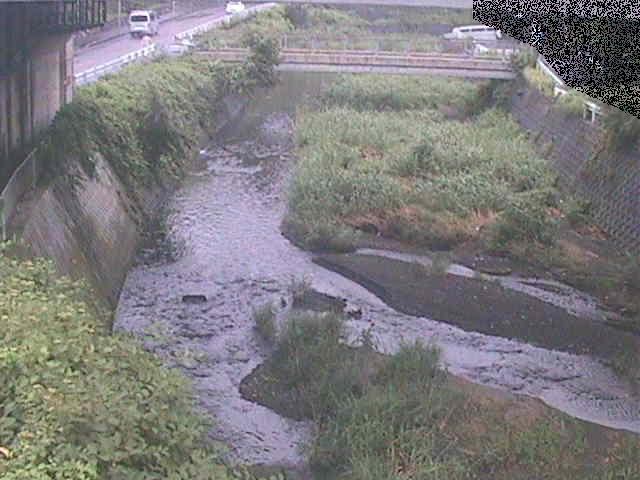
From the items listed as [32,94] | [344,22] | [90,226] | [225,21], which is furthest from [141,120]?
[344,22]

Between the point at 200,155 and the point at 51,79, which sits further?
the point at 200,155

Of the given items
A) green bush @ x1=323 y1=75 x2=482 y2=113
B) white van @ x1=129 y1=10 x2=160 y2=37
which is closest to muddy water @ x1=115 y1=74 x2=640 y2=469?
green bush @ x1=323 y1=75 x2=482 y2=113

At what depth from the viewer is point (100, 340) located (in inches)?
411

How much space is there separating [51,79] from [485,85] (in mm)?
24554

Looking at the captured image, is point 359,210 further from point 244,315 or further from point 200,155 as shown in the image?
point 200,155

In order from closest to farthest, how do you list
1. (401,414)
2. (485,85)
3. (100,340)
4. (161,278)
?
(100,340)
(401,414)
(161,278)
(485,85)

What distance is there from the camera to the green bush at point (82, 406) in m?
7.59

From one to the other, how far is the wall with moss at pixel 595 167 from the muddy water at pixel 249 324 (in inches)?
187

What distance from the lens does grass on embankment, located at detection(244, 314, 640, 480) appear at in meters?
12.4

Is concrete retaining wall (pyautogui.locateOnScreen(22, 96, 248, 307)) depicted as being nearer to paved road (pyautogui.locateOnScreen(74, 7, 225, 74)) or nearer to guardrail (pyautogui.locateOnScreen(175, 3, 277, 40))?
paved road (pyautogui.locateOnScreen(74, 7, 225, 74))

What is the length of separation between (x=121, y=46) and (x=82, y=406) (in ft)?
128

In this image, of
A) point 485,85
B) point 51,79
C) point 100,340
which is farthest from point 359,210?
point 485,85

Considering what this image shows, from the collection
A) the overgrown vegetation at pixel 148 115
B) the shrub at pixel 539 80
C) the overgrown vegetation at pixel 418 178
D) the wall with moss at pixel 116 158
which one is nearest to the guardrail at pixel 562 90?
the shrub at pixel 539 80

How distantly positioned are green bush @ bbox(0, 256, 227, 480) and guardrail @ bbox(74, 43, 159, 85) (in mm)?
22412
